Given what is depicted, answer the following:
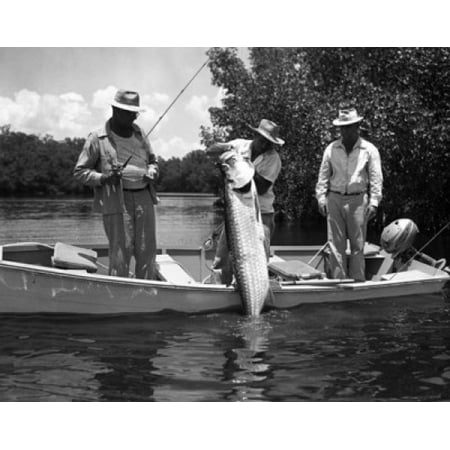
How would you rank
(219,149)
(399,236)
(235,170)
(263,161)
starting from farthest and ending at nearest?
(399,236) < (263,161) < (219,149) < (235,170)

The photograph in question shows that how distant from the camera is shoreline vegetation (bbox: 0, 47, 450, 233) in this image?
500 inches

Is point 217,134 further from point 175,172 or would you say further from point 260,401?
point 260,401

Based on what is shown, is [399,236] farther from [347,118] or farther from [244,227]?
[244,227]

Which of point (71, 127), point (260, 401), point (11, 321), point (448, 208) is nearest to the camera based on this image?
point (260, 401)

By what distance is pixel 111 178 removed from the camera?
5855mm

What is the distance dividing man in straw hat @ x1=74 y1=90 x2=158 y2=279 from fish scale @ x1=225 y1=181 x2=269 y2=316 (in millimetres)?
751

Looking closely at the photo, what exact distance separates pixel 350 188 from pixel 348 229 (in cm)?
42

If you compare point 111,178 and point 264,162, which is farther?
point 264,162

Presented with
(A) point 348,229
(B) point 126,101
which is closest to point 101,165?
(B) point 126,101

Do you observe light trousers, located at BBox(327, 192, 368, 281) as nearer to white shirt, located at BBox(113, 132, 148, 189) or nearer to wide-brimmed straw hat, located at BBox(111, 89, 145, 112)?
white shirt, located at BBox(113, 132, 148, 189)

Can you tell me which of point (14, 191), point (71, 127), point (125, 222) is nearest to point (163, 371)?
point (125, 222)

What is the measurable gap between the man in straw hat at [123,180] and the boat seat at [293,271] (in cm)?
132
